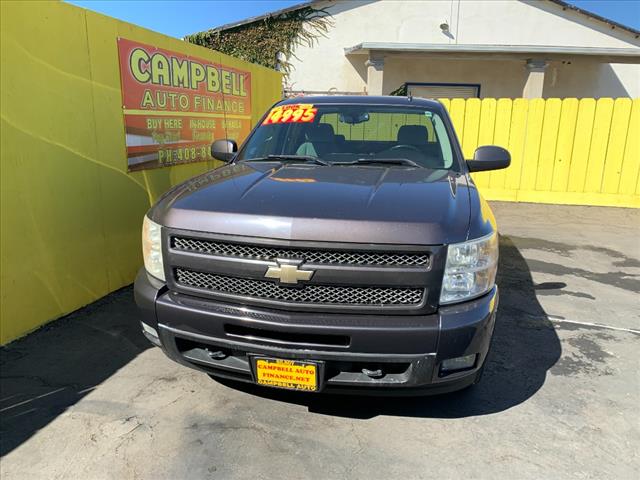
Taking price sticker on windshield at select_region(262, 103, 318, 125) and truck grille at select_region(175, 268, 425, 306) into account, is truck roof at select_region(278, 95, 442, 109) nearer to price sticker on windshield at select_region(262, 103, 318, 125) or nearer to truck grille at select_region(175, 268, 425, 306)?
price sticker on windshield at select_region(262, 103, 318, 125)

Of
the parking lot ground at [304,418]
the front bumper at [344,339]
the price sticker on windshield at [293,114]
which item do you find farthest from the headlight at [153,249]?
the price sticker on windshield at [293,114]

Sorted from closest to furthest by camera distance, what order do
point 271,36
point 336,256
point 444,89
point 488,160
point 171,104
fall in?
1. point 336,256
2. point 488,160
3. point 171,104
4. point 271,36
5. point 444,89

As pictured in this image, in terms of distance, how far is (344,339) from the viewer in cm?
233

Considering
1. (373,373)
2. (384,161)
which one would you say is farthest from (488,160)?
(373,373)

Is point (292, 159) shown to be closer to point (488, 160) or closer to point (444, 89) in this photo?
point (488, 160)

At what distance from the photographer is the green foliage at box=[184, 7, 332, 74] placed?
15.5 metres

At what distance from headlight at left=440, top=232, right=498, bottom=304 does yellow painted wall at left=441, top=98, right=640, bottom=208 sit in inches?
327

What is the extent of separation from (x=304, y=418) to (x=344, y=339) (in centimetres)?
76

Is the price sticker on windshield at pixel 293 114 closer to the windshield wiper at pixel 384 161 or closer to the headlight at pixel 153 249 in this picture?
the windshield wiper at pixel 384 161

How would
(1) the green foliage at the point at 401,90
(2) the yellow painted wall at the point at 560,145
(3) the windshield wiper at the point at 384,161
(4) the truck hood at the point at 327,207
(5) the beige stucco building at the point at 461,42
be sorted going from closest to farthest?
(4) the truck hood at the point at 327,207, (3) the windshield wiper at the point at 384,161, (2) the yellow painted wall at the point at 560,145, (5) the beige stucco building at the point at 461,42, (1) the green foliage at the point at 401,90

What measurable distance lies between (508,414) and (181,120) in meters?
4.65

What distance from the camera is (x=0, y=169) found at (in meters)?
3.47

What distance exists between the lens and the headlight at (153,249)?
2648 mm

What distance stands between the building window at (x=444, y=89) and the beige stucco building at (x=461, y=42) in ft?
0.11
